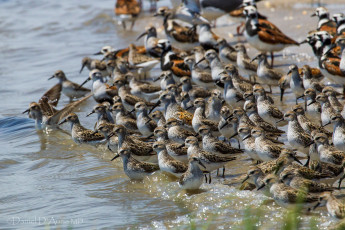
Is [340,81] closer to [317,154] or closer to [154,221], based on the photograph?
[317,154]

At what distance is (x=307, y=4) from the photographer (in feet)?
61.3

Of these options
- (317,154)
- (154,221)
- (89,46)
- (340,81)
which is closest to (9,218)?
(154,221)

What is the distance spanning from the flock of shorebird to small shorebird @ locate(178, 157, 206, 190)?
0.04 feet

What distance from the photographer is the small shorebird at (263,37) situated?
13.6m

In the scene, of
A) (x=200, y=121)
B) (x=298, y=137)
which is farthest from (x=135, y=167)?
(x=298, y=137)

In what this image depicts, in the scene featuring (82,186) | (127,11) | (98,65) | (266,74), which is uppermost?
(127,11)

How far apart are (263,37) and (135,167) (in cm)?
641

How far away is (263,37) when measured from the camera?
13680 millimetres

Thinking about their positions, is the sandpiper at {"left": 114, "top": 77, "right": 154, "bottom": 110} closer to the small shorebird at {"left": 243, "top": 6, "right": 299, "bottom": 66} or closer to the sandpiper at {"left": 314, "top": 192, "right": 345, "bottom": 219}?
the small shorebird at {"left": 243, "top": 6, "right": 299, "bottom": 66}

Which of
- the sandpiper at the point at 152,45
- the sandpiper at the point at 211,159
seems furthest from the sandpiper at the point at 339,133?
the sandpiper at the point at 152,45

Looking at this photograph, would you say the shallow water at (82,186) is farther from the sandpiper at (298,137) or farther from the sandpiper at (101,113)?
the sandpiper at (298,137)

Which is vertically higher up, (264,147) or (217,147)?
(264,147)

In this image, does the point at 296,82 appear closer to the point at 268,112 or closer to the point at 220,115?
the point at 268,112

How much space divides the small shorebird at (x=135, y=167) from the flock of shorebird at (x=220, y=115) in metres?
0.02
